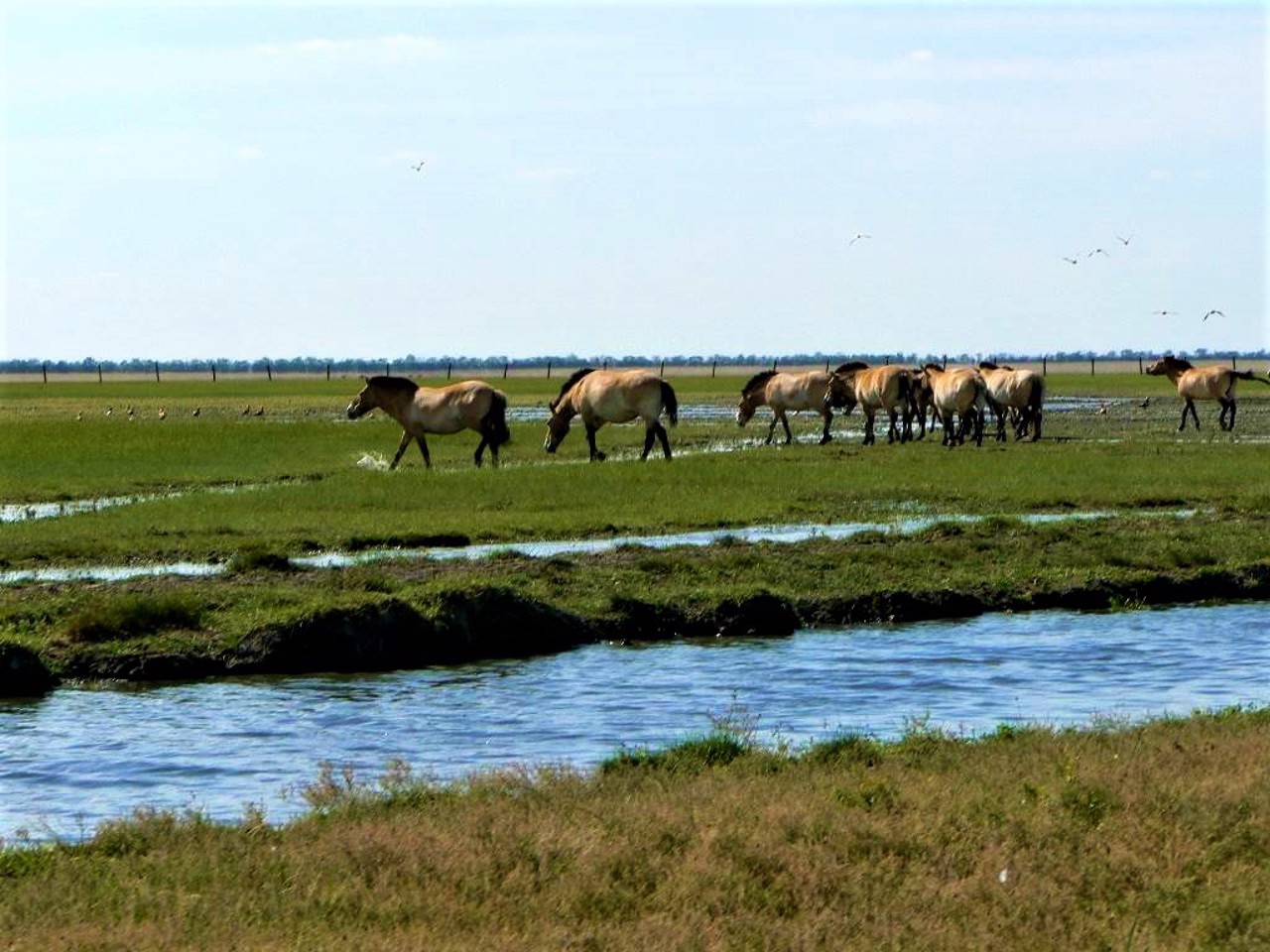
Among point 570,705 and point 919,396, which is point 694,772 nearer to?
point 570,705

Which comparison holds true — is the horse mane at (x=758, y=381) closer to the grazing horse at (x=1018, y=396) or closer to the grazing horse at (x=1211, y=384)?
the grazing horse at (x=1018, y=396)

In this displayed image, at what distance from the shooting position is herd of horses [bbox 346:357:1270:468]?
35.2m

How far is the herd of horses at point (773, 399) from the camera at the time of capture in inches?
1385

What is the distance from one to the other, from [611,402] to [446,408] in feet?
10.8

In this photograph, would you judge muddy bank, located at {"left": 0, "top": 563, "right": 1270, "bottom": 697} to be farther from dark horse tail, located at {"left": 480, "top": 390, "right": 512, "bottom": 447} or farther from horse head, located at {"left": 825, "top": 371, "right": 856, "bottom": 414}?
horse head, located at {"left": 825, "top": 371, "right": 856, "bottom": 414}

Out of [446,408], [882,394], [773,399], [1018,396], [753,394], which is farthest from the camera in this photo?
[753,394]

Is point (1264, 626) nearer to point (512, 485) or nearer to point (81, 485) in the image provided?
point (512, 485)

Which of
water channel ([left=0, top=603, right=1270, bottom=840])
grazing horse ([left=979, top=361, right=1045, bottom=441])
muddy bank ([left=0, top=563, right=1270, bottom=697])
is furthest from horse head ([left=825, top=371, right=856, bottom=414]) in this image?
water channel ([left=0, top=603, right=1270, bottom=840])

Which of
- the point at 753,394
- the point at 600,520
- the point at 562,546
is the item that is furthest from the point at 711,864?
the point at 753,394

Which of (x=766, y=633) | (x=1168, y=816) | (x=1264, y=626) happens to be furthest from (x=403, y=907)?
(x=1264, y=626)

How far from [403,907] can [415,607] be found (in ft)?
26.5

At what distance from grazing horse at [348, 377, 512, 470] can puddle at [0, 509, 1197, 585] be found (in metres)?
11.1

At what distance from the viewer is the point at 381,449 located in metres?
40.8

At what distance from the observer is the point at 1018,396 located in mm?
42750
